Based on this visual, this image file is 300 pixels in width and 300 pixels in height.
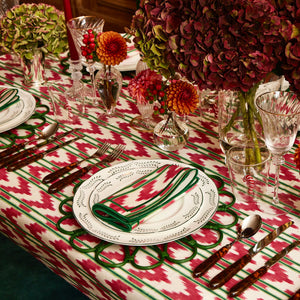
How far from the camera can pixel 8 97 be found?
1.39 metres

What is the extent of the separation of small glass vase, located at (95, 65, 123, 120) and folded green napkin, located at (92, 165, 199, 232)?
0.38 meters

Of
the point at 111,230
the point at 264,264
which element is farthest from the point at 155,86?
the point at 264,264

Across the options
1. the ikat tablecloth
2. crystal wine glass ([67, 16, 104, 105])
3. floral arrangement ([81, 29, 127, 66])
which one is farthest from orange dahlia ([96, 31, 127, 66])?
the ikat tablecloth

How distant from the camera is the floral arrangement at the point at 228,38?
2.72 feet

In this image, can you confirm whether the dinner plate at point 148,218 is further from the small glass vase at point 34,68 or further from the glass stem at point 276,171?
the small glass vase at point 34,68

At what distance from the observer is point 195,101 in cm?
108

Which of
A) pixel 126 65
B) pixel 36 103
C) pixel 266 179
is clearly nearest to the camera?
pixel 266 179

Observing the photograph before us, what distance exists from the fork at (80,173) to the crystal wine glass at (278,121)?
1.32 feet

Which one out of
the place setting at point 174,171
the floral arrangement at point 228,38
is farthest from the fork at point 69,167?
the floral arrangement at point 228,38

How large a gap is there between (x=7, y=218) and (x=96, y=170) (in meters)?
0.24

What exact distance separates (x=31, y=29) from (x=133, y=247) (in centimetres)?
92

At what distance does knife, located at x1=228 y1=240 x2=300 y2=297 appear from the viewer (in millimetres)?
771

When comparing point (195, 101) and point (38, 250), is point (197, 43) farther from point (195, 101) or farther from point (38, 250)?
point (38, 250)

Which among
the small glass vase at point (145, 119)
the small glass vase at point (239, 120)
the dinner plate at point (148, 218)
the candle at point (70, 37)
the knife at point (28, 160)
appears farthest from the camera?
the candle at point (70, 37)
